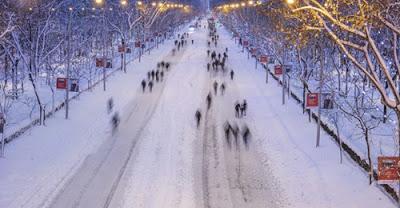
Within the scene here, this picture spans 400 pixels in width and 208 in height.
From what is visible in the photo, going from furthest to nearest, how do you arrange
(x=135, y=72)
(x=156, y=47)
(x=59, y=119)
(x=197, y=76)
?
(x=156, y=47), (x=135, y=72), (x=197, y=76), (x=59, y=119)

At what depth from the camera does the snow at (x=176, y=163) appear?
1711cm

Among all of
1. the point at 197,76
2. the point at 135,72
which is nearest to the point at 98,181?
the point at 197,76

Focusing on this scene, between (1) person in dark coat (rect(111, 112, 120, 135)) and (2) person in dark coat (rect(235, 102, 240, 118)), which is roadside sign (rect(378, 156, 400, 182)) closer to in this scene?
(1) person in dark coat (rect(111, 112, 120, 135))

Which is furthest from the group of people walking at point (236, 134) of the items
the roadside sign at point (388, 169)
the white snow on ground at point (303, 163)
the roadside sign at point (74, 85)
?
the roadside sign at point (388, 169)

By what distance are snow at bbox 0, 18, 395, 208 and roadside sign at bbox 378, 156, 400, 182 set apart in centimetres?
258

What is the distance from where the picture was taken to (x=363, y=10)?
12.2 m

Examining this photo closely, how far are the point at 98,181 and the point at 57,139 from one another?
622cm

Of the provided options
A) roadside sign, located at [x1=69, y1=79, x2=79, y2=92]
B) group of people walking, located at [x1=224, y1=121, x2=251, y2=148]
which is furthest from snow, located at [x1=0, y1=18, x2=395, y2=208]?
roadside sign, located at [x1=69, y1=79, x2=79, y2=92]

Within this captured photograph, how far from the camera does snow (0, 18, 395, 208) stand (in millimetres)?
17109

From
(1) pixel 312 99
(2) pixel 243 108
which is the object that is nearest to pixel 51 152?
(1) pixel 312 99

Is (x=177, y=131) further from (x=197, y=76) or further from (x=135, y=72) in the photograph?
(x=135, y=72)

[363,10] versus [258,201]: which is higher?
[363,10]

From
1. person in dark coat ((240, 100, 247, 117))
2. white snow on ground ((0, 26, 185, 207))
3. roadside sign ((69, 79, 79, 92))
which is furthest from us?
person in dark coat ((240, 100, 247, 117))

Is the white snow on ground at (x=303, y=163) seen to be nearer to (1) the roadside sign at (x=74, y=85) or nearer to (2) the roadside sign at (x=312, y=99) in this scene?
(2) the roadside sign at (x=312, y=99)
